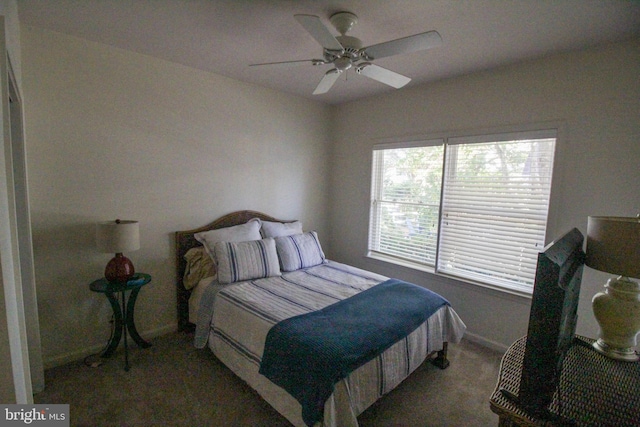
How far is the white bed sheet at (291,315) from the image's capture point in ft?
5.28

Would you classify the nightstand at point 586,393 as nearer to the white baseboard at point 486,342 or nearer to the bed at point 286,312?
the bed at point 286,312

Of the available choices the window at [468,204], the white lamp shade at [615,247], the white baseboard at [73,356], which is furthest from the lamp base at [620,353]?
the white baseboard at [73,356]

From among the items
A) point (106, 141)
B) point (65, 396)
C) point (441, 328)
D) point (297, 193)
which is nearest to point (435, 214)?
point (441, 328)

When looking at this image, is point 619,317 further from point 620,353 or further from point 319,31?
point 319,31

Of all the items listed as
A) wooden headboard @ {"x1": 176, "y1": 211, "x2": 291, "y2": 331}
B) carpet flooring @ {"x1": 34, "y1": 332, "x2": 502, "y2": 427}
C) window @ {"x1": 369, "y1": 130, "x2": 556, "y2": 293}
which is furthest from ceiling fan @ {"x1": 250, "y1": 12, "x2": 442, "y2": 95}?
carpet flooring @ {"x1": 34, "y1": 332, "x2": 502, "y2": 427}

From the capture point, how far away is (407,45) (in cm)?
164

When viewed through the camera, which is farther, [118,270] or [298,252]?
[298,252]

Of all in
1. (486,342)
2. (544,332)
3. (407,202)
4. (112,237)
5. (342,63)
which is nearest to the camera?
(544,332)

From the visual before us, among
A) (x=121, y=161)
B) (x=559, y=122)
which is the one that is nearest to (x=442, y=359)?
(x=559, y=122)

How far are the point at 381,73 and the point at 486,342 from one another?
105 inches

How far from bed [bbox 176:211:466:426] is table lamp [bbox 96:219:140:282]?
57 centimetres

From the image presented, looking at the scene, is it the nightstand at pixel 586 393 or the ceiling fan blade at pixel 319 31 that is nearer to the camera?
the nightstand at pixel 586 393

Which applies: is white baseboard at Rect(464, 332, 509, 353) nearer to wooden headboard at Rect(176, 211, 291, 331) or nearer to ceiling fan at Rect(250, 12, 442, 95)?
ceiling fan at Rect(250, 12, 442, 95)

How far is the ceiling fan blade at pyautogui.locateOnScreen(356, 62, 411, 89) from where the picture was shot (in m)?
1.98
